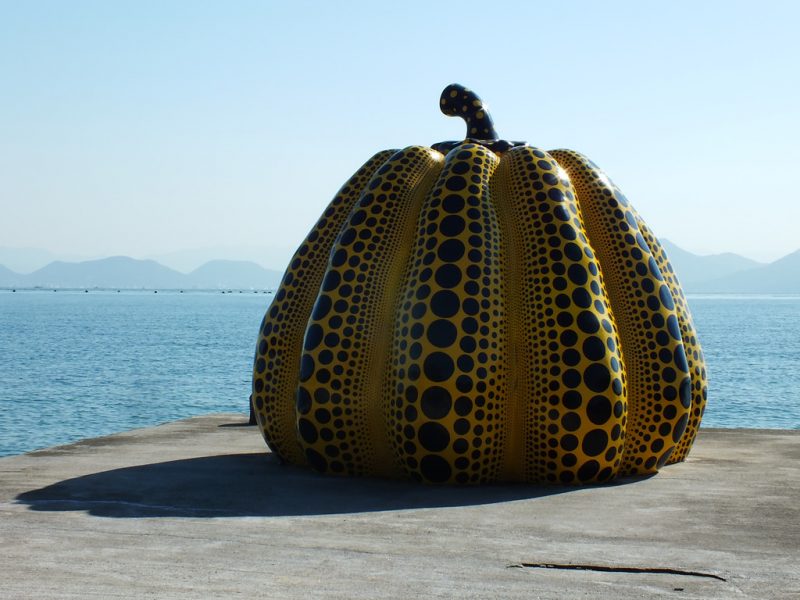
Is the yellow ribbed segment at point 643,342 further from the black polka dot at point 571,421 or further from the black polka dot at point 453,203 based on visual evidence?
the black polka dot at point 453,203

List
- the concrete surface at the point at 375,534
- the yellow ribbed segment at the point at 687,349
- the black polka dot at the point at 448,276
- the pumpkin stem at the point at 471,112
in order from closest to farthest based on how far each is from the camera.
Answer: the concrete surface at the point at 375,534, the black polka dot at the point at 448,276, the yellow ribbed segment at the point at 687,349, the pumpkin stem at the point at 471,112

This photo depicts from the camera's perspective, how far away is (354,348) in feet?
35.8

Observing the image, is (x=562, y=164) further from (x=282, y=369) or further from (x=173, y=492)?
(x=173, y=492)

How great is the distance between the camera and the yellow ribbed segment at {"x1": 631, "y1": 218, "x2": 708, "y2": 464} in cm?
1201

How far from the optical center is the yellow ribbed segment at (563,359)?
10.5 m

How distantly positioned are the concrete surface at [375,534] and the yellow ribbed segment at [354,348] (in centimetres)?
34

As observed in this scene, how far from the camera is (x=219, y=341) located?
3354 inches

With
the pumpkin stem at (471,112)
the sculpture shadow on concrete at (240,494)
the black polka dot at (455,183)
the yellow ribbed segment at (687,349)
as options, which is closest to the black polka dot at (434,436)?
the sculpture shadow on concrete at (240,494)

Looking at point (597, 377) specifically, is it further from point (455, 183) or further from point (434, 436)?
point (455, 183)

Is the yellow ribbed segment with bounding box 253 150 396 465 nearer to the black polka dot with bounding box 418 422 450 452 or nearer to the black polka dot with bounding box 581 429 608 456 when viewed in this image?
the black polka dot with bounding box 418 422 450 452

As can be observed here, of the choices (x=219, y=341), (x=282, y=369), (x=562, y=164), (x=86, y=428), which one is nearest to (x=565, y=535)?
(x=282, y=369)

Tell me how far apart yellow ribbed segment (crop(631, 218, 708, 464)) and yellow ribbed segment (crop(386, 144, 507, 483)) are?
7.65 ft

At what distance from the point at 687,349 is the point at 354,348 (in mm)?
3589

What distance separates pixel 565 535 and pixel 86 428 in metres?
23.8
